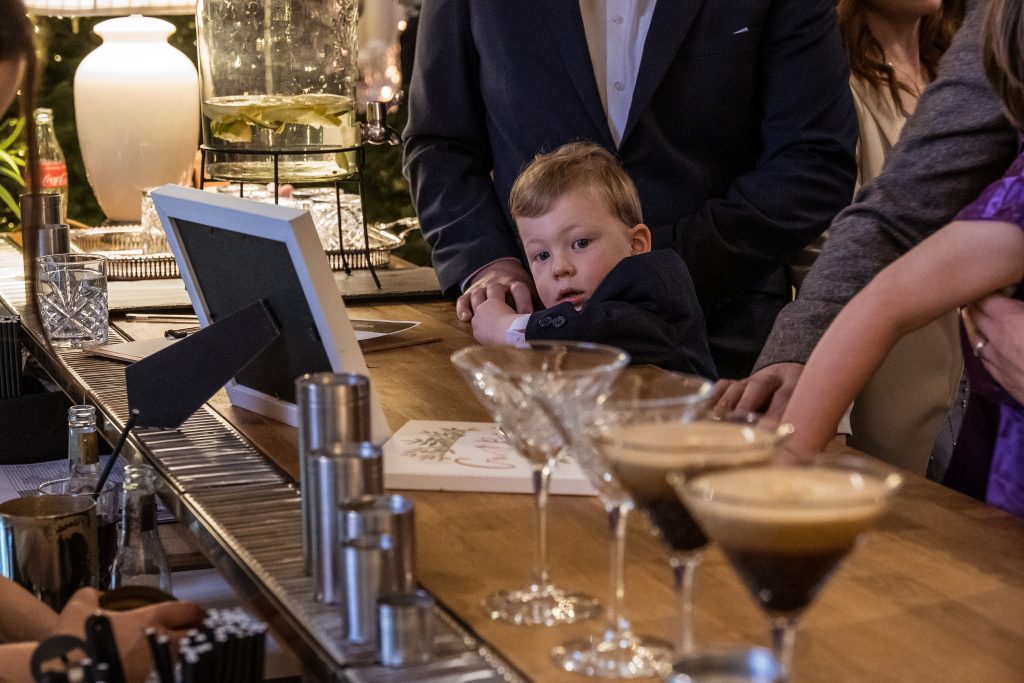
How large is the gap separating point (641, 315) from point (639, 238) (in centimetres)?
33

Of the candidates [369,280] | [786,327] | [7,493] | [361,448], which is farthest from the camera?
[369,280]

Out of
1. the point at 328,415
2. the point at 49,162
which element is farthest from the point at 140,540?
the point at 49,162

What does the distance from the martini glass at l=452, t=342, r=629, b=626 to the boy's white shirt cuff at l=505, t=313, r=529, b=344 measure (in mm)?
973

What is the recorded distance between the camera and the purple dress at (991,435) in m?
1.58

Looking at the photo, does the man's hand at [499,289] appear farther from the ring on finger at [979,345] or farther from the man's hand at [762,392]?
the ring on finger at [979,345]

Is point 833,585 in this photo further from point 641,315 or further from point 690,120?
point 690,120

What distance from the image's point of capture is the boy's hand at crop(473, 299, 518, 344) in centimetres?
237

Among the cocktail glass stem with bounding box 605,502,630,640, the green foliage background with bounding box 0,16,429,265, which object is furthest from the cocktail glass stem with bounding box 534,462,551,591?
the green foliage background with bounding box 0,16,429,265

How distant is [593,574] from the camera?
1327 mm

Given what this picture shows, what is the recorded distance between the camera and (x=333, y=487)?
4.01ft

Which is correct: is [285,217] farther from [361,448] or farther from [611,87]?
[611,87]

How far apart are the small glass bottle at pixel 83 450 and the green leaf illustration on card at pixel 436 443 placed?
606 mm

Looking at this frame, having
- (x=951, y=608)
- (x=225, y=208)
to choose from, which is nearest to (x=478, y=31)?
(x=225, y=208)

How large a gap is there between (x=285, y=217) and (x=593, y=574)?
0.56m
